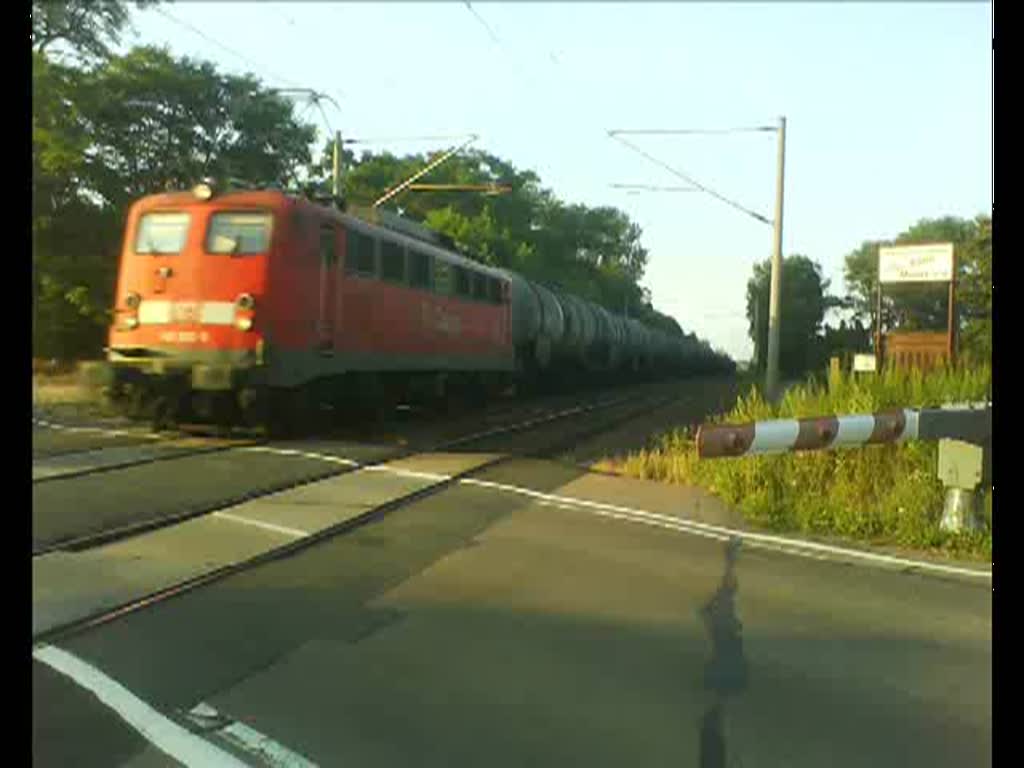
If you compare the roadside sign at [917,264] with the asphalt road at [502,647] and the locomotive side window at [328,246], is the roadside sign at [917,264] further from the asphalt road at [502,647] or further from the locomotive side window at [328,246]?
the asphalt road at [502,647]

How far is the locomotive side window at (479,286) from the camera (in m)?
21.7

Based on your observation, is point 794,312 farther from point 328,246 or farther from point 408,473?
point 408,473

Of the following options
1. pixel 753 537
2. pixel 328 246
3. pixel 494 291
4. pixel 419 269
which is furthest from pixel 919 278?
pixel 753 537

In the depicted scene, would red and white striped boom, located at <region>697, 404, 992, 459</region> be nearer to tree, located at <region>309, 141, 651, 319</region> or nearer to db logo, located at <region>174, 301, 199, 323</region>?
db logo, located at <region>174, 301, 199, 323</region>

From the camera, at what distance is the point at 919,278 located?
70.0 ft

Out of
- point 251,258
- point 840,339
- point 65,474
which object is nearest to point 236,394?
point 251,258

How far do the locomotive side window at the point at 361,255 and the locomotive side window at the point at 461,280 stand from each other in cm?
394

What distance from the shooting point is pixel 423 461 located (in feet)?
44.6

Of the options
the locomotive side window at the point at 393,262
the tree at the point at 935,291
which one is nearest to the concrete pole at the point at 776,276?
the tree at the point at 935,291

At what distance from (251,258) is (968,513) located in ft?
31.8

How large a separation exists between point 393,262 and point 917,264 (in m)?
10.8

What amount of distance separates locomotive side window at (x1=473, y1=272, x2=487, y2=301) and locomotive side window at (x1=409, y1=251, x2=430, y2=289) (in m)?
2.67

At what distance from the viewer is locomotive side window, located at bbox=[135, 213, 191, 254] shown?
14945 millimetres
